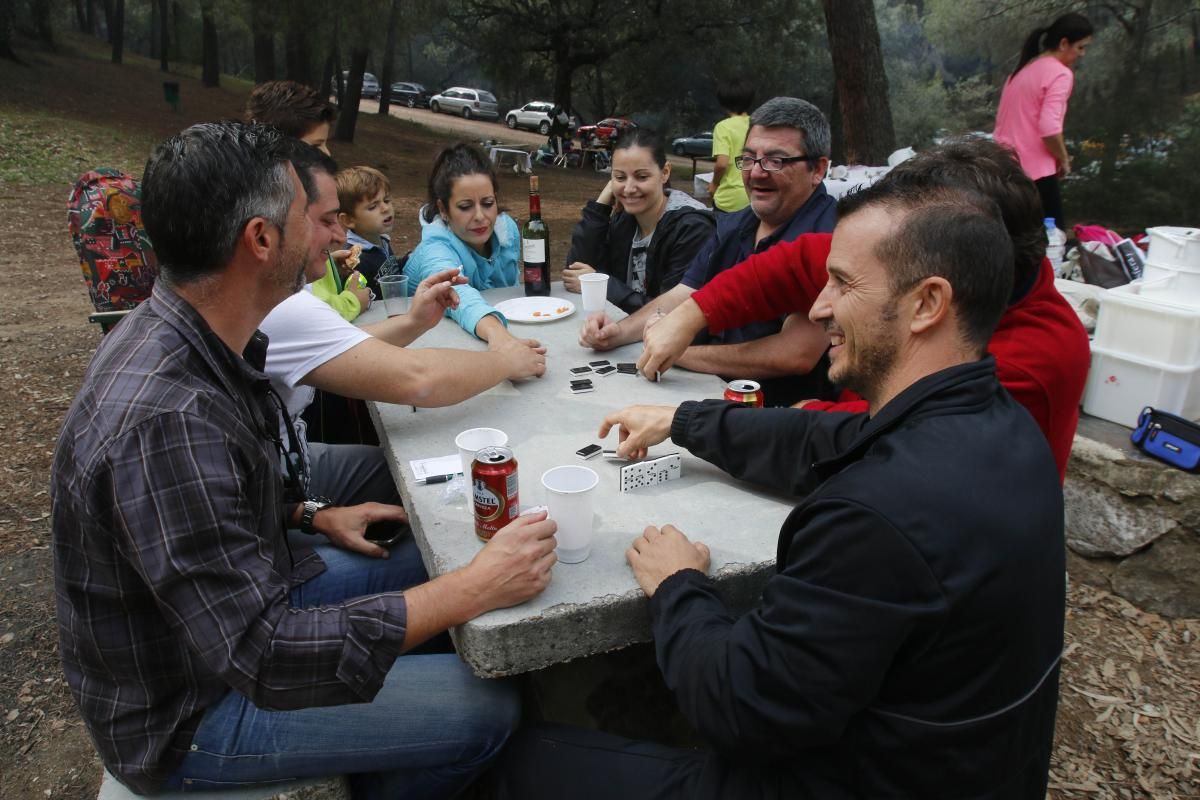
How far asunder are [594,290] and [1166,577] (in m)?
2.75

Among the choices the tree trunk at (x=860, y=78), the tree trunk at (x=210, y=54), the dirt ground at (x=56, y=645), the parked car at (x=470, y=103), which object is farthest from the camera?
the parked car at (x=470, y=103)

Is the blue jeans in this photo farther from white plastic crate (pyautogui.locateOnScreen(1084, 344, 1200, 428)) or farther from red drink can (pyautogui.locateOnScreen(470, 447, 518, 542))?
white plastic crate (pyautogui.locateOnScreen(1084, 344, 1200, 428))

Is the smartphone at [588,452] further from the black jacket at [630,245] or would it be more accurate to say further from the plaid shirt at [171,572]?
the black jacket at [630,245]

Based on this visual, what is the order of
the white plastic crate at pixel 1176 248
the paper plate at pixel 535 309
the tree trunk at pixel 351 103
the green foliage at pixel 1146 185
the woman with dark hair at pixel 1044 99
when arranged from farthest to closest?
the tree trunk at pixel 351 103 < the green foliage at pixel 1146 185 < the woman with dark hair at pixel 1044 99 < the paper plate at pixel 535 309 < the white plastic crate at pixel 1176 248

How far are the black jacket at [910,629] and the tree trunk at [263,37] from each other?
15.6 meters

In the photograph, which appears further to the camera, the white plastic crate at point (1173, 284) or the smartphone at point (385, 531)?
the white plastic crate at point (1173, 284)

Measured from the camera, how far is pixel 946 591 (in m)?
1.23

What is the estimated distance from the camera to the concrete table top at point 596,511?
1693 millimetres

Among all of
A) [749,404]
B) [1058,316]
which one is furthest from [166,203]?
[1058,316]

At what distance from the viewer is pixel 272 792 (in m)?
1.73

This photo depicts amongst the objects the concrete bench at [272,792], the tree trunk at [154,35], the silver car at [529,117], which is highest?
the tree trunk at [154,35]

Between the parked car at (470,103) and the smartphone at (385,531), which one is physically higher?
the parked car at (470,103)

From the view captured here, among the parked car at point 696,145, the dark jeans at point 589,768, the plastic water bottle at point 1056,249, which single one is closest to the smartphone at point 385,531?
the dark jeans at point 589,768

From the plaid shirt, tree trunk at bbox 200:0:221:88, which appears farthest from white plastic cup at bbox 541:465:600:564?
tree trunk at bbox 200:0:221:88
